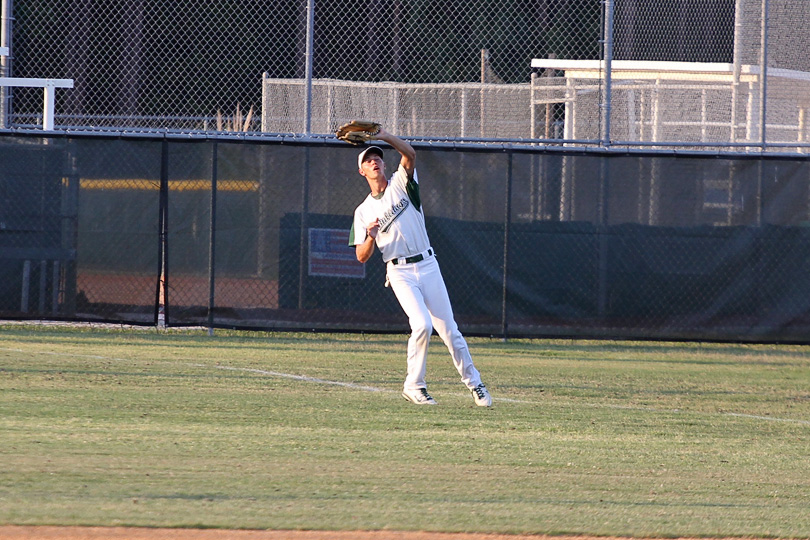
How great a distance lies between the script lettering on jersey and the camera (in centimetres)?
752

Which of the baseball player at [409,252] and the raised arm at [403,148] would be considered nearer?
the raised arm at [403,148]

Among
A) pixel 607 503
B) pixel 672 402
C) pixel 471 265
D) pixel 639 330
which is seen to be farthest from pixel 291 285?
pixel 607 503

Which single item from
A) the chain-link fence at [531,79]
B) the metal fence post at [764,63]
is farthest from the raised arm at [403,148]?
the metal fence post at [764,63]

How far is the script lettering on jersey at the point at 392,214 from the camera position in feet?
24.7

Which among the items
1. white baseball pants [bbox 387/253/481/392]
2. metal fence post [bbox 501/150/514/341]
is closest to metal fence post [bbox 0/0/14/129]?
metal fence post [bbox 501/150/514/341]

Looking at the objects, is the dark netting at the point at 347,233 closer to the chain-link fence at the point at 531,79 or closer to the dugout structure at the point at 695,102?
the chain-link fence at the point at 531,79

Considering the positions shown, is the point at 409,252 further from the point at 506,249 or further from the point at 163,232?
the point at 163,232

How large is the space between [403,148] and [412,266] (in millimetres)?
830

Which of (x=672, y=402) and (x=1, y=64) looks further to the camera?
(x=1, y=64)

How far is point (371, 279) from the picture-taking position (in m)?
11.7

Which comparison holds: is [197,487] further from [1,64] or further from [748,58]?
[748,58]

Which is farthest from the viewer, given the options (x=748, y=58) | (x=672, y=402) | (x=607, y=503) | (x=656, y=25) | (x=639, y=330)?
(x=748, y=58)

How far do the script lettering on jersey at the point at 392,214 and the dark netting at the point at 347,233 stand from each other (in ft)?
13.7

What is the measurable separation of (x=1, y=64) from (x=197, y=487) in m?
8.59
